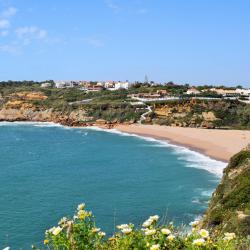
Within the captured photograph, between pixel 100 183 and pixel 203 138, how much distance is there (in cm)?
3165

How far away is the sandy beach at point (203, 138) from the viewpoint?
5286 cm

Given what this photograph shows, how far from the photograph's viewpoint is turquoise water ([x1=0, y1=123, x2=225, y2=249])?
986 inches

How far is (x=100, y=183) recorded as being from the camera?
35.5 meters

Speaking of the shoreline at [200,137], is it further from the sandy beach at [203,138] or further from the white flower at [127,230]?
the white flower at [127,230]

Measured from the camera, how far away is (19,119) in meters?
104

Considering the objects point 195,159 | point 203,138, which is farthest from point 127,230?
point 203,138

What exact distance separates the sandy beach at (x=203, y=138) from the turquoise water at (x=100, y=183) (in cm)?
241

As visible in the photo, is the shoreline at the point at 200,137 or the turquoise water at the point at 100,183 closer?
the turquoise water at the point at 100,183

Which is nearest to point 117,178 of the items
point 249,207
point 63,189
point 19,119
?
point 63,189

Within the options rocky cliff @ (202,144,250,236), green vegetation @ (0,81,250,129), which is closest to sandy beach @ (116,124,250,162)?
green vegetation @ (0,81,250,129)

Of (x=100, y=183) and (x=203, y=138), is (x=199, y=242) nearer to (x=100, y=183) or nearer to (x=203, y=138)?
(x=100, y=183)

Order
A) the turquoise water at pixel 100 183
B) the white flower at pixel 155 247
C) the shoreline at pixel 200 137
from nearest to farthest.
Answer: the white flower at pixel 155 247 < the turquoise water at pixel 100 183 < the shoreline at pixel 200 137

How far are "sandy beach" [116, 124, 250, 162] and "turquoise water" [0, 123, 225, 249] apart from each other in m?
2.41

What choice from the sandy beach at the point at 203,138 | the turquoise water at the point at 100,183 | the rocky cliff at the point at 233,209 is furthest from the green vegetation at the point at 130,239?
the sandy beach at the point at 203,138
